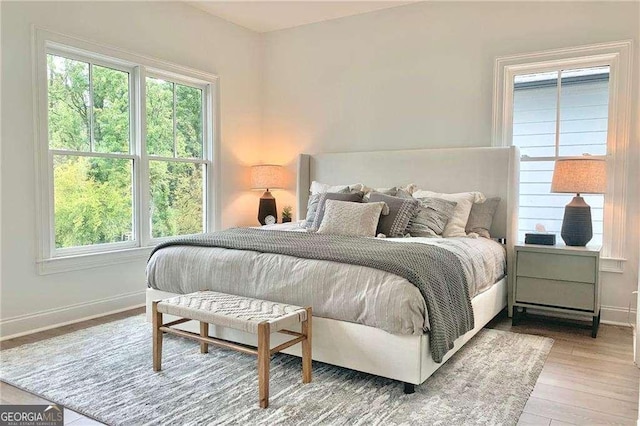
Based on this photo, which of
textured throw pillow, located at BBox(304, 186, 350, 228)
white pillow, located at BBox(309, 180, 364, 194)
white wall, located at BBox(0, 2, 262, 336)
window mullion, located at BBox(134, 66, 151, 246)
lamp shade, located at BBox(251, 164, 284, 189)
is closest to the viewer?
white wall, located at BBox(0, 2, 262, 336)

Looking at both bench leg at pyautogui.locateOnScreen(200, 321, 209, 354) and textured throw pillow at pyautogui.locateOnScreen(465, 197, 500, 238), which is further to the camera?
textured throw pillow at pyautogui.locateOnScreen(465, 197, 500, 238)

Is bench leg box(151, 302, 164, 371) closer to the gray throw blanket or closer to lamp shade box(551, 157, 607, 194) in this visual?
the gray throw blanket

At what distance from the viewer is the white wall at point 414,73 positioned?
3807mm

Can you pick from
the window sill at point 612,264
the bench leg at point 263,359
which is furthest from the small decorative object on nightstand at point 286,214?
the bench leg at point 263,359

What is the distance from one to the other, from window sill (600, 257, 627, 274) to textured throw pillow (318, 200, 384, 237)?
186 cm

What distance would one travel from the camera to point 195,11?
15.7ft

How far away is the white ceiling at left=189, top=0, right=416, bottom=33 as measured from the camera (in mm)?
4676

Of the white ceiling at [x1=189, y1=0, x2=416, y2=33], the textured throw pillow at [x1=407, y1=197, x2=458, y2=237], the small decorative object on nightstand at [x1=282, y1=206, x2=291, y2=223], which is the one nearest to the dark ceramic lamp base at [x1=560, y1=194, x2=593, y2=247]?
the textured throw pillow at [x1=407, y1=197, x2=458, y2=237]

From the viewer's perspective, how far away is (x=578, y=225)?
3.60 metres

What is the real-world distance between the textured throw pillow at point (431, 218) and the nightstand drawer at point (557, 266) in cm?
63

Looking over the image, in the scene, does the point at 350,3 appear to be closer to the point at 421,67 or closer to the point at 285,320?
the point at 421,67

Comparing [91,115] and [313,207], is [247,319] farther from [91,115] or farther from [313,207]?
[91,115]

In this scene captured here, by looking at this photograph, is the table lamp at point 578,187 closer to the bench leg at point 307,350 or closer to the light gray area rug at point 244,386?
the light gray area rug at point 244,386

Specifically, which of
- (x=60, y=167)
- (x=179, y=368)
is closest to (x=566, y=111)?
(x=179, y=368)
